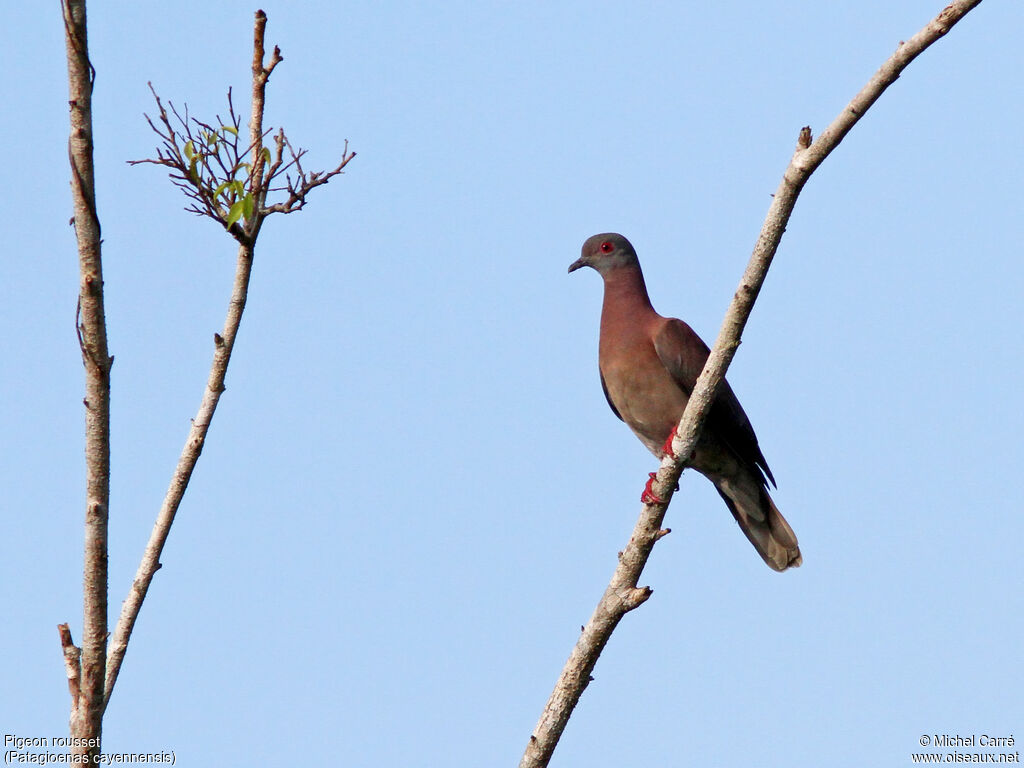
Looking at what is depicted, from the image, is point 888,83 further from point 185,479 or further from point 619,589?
point 185,479

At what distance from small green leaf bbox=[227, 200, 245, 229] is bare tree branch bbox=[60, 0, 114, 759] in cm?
66

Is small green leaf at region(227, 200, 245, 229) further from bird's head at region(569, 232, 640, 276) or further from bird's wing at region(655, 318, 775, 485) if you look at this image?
bird's head at region(569, 232, 640, 276)

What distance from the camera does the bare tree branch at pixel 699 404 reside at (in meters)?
3.27

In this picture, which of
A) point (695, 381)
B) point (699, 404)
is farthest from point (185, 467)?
point (695, 381)

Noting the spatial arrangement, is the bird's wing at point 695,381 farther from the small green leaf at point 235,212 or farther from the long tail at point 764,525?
the small green leaf at point 235,212

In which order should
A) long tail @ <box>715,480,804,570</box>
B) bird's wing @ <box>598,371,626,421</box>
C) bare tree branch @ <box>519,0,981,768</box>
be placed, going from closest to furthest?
bare tree branch @ <box>519,0,981,768</box>, long tail @ <box>715,480,804,570</box>, bird's wing @ <box>598,371,626,421</box>

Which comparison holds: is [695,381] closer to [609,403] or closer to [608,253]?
[609,403]

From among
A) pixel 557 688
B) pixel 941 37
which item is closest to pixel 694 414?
pixel 557 688

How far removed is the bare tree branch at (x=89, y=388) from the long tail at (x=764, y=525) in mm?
4617

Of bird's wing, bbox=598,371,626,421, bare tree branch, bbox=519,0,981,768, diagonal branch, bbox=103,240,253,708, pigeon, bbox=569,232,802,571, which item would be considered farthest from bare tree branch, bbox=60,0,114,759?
bird's wing, bbox=598,371,626,421

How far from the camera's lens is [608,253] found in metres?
7.24

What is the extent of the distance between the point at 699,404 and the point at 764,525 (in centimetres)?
324

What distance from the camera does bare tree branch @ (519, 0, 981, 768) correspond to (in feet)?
10.7

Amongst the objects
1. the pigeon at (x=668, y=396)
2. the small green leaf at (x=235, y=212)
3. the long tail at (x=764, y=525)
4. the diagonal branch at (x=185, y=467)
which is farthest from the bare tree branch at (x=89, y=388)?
the long tail at (x=764, y=525)
